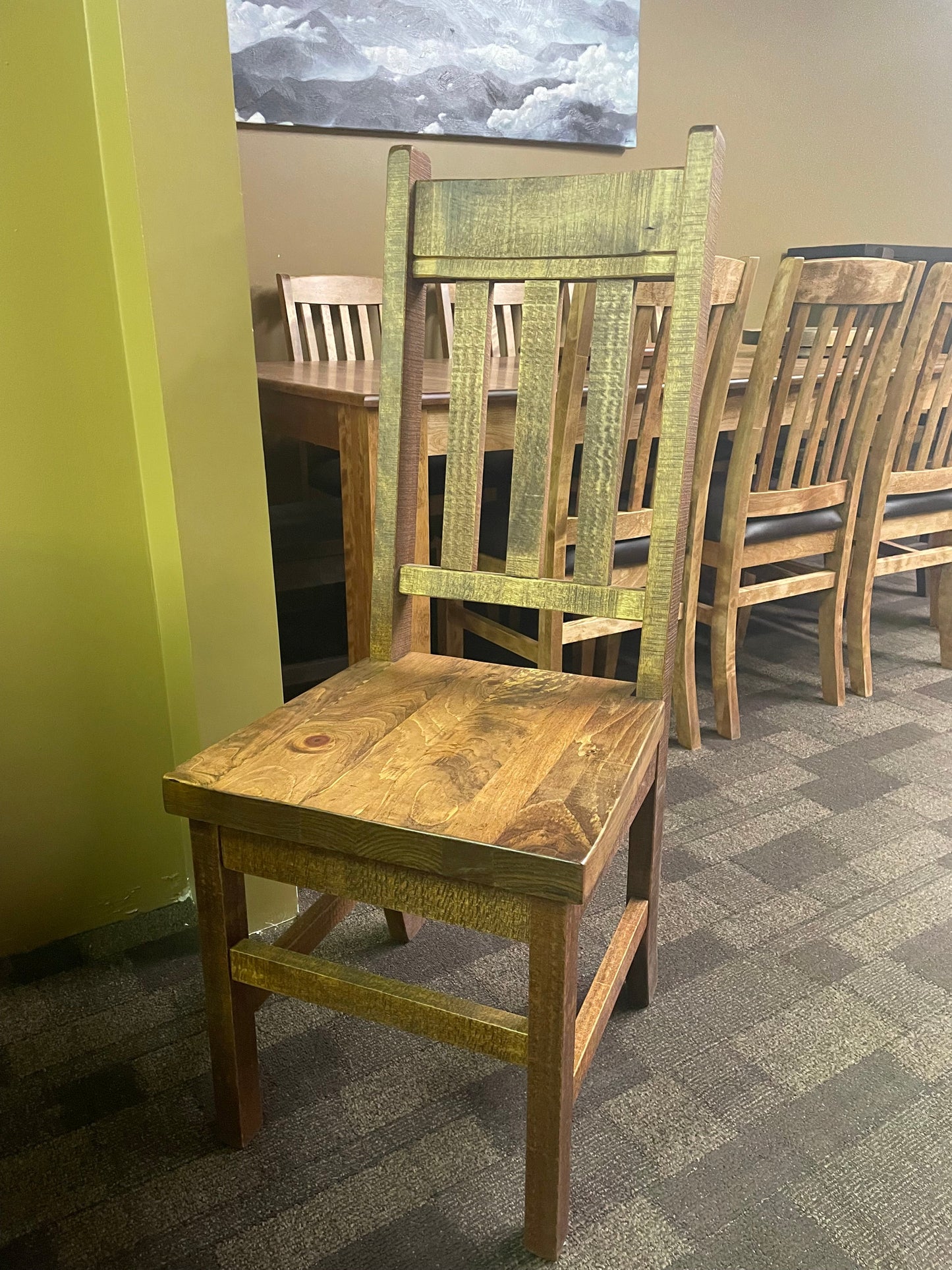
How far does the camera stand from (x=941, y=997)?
4.05 ft

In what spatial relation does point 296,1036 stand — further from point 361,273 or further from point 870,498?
point 361,273

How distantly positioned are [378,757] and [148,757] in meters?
0.58

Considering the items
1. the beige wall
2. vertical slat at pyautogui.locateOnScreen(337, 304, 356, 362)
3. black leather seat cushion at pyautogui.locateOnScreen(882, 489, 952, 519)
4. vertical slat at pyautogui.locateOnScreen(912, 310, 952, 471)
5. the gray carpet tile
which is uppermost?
the beige wall

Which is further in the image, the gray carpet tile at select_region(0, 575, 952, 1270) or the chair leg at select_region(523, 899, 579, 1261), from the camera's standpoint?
the gray carpet tile at select_region(0, 575, 952, 1270)

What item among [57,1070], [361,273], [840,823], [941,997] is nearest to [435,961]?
[57,1070]

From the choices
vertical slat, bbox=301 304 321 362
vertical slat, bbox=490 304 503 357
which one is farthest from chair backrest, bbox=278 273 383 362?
vertical slat, bbox=490 304 503 357

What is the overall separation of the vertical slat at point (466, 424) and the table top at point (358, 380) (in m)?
0.16

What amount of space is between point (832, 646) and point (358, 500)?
4.02 feet

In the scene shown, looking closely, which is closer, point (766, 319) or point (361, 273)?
point (766, 319)

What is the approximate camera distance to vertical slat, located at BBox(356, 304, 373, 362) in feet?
8.04

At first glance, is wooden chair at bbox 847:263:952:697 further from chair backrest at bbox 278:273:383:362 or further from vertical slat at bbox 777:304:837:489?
chair backrest at bbox 278:273:383:362

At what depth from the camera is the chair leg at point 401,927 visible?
1.31 metres

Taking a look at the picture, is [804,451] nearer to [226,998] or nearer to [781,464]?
[781,464]

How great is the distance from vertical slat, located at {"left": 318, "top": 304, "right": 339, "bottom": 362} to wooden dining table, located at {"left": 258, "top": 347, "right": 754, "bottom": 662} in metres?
0.47
